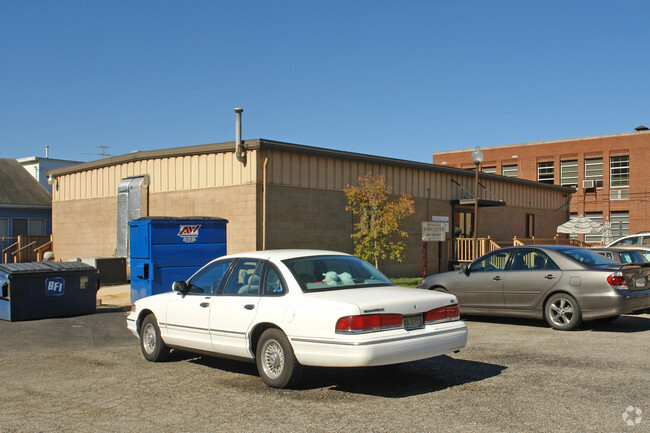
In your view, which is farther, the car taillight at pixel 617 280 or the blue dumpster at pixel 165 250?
the blue dumpster at pixel 165 250

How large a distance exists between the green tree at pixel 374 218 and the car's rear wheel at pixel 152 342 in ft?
35.8

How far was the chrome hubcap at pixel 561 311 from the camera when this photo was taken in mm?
11500

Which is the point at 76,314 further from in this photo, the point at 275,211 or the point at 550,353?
the point at 550,353

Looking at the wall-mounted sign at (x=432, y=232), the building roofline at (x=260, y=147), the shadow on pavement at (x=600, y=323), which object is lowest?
the shadow on pavement at (x=600, y=323)

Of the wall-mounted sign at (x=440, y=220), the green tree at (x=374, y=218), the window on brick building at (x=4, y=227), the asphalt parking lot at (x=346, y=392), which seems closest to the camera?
the asphalt parking lot at (x=346, y=392)

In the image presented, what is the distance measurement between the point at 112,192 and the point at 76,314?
12.1m

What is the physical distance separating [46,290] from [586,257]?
34.2 feet

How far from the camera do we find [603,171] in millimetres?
51781

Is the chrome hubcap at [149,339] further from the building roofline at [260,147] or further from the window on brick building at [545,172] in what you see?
the window on brick building at [545,172]

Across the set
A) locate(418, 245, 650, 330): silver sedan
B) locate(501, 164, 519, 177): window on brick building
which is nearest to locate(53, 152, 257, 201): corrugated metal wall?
locate(418, 245, 650, 330): silver sedan

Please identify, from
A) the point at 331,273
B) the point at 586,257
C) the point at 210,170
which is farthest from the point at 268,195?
the point at 331,273

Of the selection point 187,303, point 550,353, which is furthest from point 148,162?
point 550,353

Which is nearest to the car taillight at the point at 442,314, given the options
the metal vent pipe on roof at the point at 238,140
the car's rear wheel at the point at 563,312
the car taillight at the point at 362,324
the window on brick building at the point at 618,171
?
the car taillight at the point at 362,324

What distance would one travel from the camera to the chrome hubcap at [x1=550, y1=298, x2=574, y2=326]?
11500mm
